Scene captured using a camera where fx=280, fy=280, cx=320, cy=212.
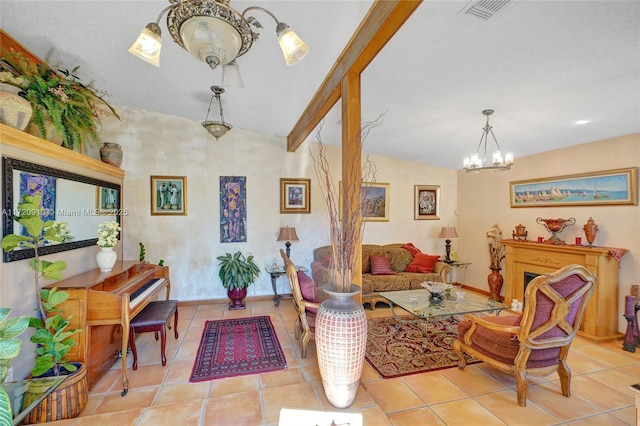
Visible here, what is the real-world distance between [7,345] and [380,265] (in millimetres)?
4282

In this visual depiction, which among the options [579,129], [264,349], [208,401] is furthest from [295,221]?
[579,129]

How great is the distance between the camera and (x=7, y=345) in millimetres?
1352

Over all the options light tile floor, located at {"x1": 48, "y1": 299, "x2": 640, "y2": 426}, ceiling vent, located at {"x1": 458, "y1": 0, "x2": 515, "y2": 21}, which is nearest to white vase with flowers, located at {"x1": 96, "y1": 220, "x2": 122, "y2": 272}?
light tile floor, located at {"x1": 48, "y1": 299, "x2": 640, "y2": 426}

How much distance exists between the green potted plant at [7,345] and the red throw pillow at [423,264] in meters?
4.68

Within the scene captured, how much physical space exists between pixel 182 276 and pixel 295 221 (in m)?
2.08

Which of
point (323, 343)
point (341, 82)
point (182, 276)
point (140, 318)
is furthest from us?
point (182, 276)

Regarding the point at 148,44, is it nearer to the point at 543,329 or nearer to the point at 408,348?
the point at 543,329

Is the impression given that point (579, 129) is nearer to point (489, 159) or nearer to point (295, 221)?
point (489, 159)

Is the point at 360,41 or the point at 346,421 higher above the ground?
the point at 360,41

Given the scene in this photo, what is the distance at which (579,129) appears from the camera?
3.36 m

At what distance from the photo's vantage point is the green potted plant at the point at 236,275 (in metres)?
4.32

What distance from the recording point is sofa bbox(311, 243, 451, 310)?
4.39 m

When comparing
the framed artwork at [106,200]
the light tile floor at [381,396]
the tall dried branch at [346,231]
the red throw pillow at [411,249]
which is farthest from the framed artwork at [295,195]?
the tall dried branch at [346,231]

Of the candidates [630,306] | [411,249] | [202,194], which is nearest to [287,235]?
[202,194]
